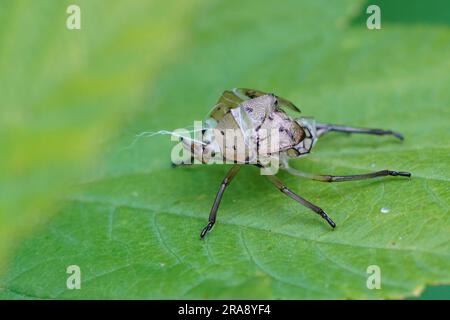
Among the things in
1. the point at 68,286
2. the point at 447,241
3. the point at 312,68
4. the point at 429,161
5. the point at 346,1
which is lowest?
the point at 68,286

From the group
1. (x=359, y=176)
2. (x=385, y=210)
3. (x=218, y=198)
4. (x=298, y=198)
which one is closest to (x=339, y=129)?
(x=359, y=176)

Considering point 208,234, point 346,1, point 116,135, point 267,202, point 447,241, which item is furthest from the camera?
point 346,1

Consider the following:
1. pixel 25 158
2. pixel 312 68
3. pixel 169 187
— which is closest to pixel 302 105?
pixel 312 68

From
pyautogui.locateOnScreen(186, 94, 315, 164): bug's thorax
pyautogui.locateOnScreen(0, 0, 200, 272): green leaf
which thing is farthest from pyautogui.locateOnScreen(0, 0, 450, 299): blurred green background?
pyautogui.locateOnScreen(186, 94, 315, 164): bug's thorax

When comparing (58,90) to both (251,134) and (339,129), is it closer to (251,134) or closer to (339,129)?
(251,134)

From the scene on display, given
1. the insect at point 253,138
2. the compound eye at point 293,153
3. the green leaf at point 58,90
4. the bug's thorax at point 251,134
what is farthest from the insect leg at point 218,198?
the green leaf at point 58,90

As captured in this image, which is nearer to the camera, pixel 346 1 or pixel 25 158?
pixel 25 158

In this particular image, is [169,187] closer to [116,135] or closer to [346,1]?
[116,135]
